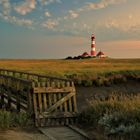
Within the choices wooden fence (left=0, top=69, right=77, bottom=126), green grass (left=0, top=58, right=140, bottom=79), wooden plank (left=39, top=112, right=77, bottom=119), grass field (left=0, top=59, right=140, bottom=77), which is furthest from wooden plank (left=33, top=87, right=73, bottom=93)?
grass field (left=0, top=59, right=140, bottom=77)

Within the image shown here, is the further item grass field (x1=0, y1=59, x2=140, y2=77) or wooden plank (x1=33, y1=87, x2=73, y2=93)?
grass field (x1=0, y1=59, x2=140, y2=77)

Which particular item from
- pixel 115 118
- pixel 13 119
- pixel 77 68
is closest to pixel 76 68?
pixel 77 68

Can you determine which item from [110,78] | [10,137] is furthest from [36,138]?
[110,78]

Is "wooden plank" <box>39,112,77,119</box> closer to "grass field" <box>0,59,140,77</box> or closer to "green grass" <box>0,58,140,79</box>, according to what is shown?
"green grass" <box>0,58,140,79</box>

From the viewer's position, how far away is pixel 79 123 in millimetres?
13016

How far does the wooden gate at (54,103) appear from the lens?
1272 centimetres

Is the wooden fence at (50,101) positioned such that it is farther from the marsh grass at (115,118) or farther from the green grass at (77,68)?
the green grass at (77,68)

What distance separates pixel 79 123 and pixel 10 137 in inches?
122

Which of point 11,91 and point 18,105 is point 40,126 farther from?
point 11,91

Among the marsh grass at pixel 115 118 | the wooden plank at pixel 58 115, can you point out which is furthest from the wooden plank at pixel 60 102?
the marsh grass at pixel 115 118

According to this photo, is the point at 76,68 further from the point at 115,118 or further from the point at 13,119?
the point at 115,118

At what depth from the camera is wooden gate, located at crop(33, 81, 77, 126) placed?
12.7 metres

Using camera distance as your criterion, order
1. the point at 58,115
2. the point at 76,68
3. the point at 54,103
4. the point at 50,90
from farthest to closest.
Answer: the point at 76,68, the point at 54,103, the point at 50,90, the point at 58,115

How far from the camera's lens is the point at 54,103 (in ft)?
43.0
